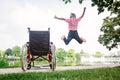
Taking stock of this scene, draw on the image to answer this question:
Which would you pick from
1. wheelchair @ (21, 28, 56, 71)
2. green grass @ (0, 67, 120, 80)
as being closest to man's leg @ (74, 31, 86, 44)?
wheelchair @ (21, 28, 56, 71)

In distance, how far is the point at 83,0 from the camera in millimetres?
8844

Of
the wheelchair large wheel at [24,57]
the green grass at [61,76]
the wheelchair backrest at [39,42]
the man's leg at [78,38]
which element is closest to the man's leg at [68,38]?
the man's leg at [78,38]

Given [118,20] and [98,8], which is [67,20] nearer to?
[118,20]

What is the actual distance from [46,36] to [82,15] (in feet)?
20.4

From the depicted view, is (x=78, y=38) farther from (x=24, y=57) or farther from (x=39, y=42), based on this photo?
(x=24, y=57)

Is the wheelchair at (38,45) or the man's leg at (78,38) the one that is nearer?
the wheelchair at (38,45)

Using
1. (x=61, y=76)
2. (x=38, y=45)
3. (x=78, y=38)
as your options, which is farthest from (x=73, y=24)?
(x=61, y=76)

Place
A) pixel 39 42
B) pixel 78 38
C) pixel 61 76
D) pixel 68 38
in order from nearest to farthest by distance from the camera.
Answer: pixel 61 76, pixel 39 42, pixel 78 38, pixel 68 38

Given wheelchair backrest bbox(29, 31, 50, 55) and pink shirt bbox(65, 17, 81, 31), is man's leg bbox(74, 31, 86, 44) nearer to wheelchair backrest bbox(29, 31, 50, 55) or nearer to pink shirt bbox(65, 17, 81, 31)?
pink shirt bbox(65, 17, 81, 31)

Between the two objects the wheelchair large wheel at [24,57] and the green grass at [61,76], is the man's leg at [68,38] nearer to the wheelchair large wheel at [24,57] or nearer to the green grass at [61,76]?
the wheelchair large wheel at [24,57]

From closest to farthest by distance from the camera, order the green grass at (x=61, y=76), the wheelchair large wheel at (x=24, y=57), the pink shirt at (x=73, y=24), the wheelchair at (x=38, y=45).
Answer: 1. the green grass at (x=61, y=76)
2. the wheelchair large wheel at (x=24, y=57)
3. the wheelchair at (x=38, y=45)
4. the pink shirt at (x=73, y=24)

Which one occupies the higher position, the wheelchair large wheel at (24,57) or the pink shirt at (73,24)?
the pink shirt at (73,24)

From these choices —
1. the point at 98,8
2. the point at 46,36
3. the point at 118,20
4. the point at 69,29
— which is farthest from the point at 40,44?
the point at 118,20

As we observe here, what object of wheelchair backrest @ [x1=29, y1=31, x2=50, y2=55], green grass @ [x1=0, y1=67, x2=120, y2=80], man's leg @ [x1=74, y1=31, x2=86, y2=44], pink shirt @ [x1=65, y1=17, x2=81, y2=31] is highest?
pink shirt @ [x1=65, y1=17, x2=81, y2=31]
